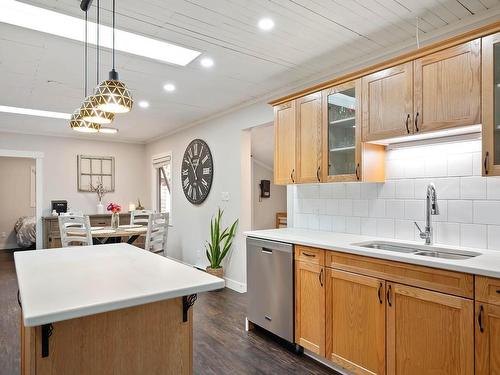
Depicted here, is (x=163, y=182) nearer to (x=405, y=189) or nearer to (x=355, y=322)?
(x=405, y=189)

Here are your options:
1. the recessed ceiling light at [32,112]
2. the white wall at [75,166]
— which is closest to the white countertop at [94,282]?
the recessed ceiling light at [32,112]

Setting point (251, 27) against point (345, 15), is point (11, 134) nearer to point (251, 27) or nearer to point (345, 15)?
point (251, 27)

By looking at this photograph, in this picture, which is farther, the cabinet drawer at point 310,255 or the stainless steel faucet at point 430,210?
the cabinet drawer at point 310,255

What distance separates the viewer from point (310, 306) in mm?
2551

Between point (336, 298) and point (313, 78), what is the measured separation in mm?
2092

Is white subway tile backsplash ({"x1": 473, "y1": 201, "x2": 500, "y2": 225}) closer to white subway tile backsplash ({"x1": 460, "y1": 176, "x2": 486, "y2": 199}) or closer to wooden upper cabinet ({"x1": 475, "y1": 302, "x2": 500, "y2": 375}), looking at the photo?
white subway tile backsplash ({"x1": 460, "y1": 176, "x2": 486, "y2": 199})

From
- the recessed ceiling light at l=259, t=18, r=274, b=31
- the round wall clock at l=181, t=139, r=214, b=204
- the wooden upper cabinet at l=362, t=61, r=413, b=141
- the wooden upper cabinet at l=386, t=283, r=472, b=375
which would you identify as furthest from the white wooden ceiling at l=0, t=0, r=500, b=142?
the wooden upper cabinet at l=386, t=283, r=472, b=375

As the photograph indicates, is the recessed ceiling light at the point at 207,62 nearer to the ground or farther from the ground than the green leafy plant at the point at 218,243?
farther from the ground

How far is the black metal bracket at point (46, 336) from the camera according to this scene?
50.7 inches

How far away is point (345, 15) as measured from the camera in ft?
7.22

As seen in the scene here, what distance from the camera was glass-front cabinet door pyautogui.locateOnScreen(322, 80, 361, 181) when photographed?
255cm

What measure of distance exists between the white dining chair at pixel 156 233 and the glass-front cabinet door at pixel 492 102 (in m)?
Result: 3.87

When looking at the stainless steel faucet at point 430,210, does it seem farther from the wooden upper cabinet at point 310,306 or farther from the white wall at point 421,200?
the wooden upper cabinet at point 310,306

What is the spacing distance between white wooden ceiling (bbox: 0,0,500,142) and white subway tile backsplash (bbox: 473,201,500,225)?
1.20 m
